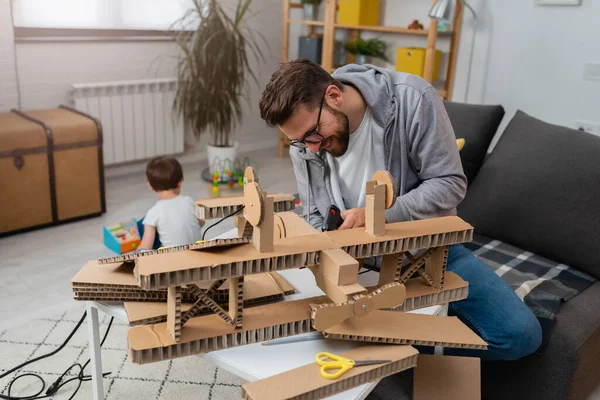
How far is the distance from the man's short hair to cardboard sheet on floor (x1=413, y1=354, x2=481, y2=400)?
65cm

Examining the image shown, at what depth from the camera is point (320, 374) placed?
98 centimetres

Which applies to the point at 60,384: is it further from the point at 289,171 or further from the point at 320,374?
the point at 289,171

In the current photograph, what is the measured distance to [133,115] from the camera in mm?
3959

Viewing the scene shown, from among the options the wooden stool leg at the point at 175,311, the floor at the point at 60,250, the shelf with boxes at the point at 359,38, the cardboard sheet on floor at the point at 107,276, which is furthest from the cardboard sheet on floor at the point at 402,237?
the shelf with boxes at the point at 359,38

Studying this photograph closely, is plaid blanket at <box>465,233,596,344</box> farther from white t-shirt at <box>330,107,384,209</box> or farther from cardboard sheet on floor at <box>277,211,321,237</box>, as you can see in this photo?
cardboard sheet on floor at <box>277,211,321,237</box>

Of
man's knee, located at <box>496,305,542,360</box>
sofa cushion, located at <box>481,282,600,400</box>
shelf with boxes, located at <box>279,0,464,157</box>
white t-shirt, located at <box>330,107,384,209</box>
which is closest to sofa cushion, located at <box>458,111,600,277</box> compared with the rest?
sofa cushion, located at <box>481,282,600,400</box>

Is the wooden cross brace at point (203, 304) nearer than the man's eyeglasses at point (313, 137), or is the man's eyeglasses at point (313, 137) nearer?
the wooden cross brace at point (203, 304)

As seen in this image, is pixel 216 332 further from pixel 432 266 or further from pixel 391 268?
pixel 432 266

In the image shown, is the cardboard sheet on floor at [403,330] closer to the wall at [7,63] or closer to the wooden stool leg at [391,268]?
the wooden stool leg at [391,268]

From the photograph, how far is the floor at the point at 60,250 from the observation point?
2342mm

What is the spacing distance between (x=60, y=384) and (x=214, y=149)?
2400 millimetres

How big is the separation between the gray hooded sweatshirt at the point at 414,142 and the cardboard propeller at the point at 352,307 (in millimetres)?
489

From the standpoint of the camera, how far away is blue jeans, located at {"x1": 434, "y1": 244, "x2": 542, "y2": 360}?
4.98 ft

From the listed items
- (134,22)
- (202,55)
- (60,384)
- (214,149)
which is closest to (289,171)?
(214,149)
